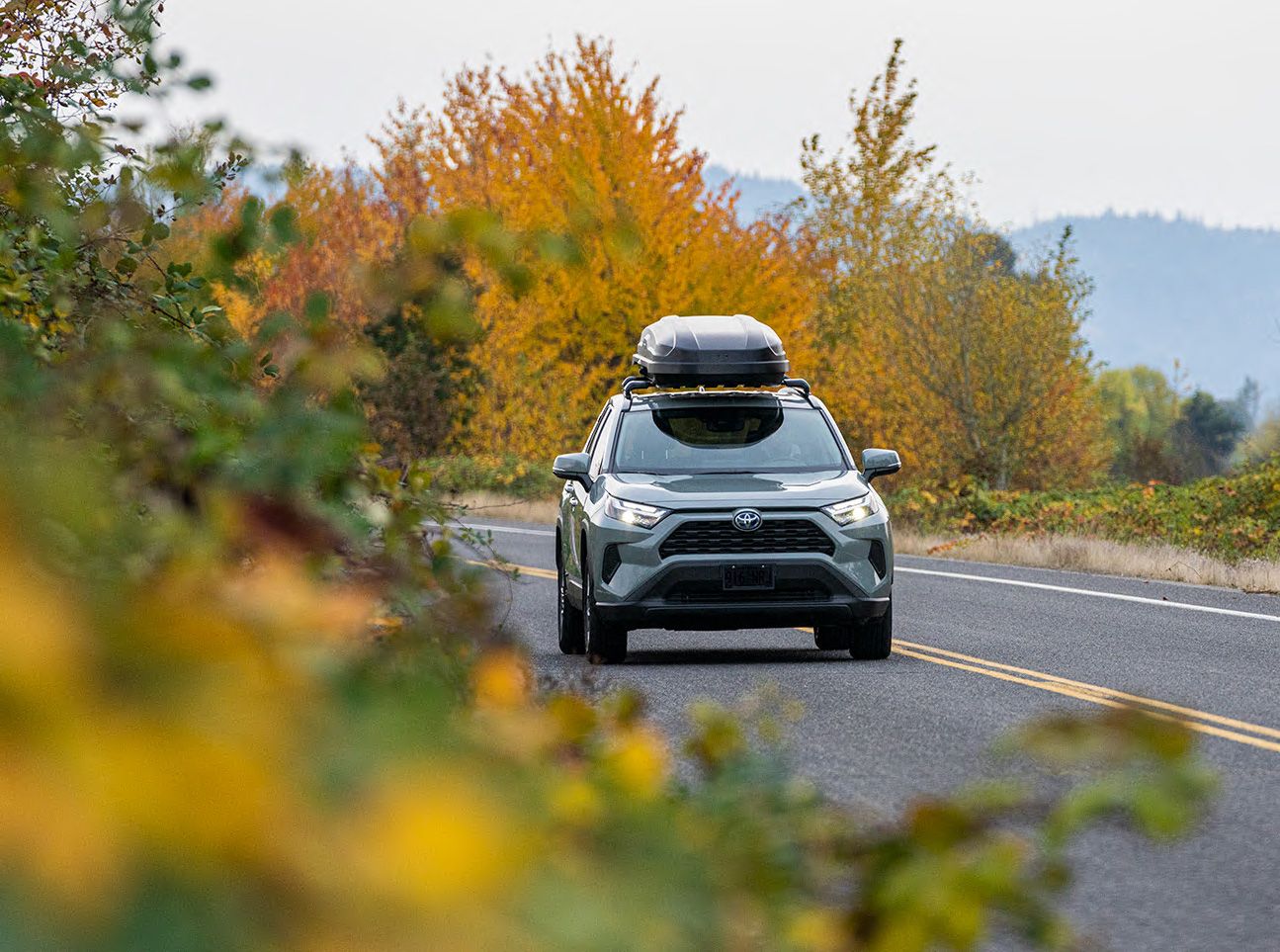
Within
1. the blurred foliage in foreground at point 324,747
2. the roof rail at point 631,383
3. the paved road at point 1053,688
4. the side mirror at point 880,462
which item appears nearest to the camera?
the blurred foliage in foreground at point 324,747

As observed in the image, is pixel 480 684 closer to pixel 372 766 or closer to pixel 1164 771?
pixel 1164 771

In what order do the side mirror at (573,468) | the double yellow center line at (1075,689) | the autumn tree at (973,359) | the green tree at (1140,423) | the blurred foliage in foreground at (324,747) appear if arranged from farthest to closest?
the green tree at (1140,423) → the autumn tree at (973,359) → the side mirror at (573,468) → the double yellow center line at (1075,689) → the blurred foliage in foreground at (324,747)

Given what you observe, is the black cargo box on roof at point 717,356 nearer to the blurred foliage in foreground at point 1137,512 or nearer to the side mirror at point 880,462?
the side mirror at point 880,462

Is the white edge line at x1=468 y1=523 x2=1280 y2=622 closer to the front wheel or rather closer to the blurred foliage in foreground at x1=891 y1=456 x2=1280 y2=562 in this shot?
the front wheel

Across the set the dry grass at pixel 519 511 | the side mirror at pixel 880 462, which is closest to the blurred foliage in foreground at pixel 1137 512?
the dry grass at pixel 519 511

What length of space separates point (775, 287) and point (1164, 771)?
33287 millimetres

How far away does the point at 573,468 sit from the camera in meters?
12.4

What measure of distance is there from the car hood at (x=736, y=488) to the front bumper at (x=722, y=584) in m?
0.11

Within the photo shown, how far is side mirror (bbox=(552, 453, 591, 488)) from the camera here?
1234 centimetres

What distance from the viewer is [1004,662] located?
11.9m

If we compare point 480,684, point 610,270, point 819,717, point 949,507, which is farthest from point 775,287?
point 480,684

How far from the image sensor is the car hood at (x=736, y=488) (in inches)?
465

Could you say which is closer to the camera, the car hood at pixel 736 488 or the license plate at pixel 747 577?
the license plate at pixel 747 577

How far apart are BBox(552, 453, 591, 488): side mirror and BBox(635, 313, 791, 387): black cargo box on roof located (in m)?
1.36
